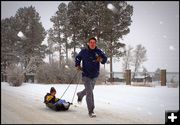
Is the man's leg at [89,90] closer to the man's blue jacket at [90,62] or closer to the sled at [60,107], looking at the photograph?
the man's blue jacket at [90,62]

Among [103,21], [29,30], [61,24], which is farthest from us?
[61,24]

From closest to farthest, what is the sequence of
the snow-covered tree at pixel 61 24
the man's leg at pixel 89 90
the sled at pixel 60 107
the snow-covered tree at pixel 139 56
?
the man's leg at pixel 89 90 < the sled at pixel 60 107 < the snow-covered tree at pixel 61 24 < the snow-covered tree at pixel 139 56

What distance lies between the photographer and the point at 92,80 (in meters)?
8.45

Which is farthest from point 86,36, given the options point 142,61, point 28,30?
point 142,61

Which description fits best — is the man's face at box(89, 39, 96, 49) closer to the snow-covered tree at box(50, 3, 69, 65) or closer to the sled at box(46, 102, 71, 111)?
the sled at box(46, 102, 71, 111)

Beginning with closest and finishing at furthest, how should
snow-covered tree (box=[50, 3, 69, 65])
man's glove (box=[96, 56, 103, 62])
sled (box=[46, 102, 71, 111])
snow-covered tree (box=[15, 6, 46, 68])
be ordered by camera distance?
man's glove (box=[96, 56, 103, 62]), sled (box=[46, 102, 71, 111]), snow-covered tree (box=[15, 6, 46, 68]), snow-covered tree (box=[50, 3, 69, 65])

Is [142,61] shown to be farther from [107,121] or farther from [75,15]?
[107,121]

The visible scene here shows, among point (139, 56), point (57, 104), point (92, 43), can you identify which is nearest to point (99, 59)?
point (92, 43)

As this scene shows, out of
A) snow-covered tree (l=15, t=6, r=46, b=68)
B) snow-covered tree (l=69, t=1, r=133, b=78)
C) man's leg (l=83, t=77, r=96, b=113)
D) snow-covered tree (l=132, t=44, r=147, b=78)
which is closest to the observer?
man's leg (l=83, t=77, r=96, b=113)

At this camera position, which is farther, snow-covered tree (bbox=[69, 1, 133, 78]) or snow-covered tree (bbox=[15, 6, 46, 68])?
snow-covered tree (bbox=[15, 6, 46, 68])

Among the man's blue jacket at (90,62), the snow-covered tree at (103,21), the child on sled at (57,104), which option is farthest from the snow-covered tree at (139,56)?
the man's blue jacket at (90,62)

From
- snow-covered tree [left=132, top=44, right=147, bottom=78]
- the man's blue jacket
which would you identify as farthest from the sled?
snow-covered tree [left=132, top=44, right=147, bottom=78]

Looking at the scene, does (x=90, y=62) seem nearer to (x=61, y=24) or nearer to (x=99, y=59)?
(x=99, y=59)

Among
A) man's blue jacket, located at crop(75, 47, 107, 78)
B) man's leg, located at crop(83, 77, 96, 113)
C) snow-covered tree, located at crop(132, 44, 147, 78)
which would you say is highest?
snow-covered tree, located at crop(132, 44, 147, 78)
